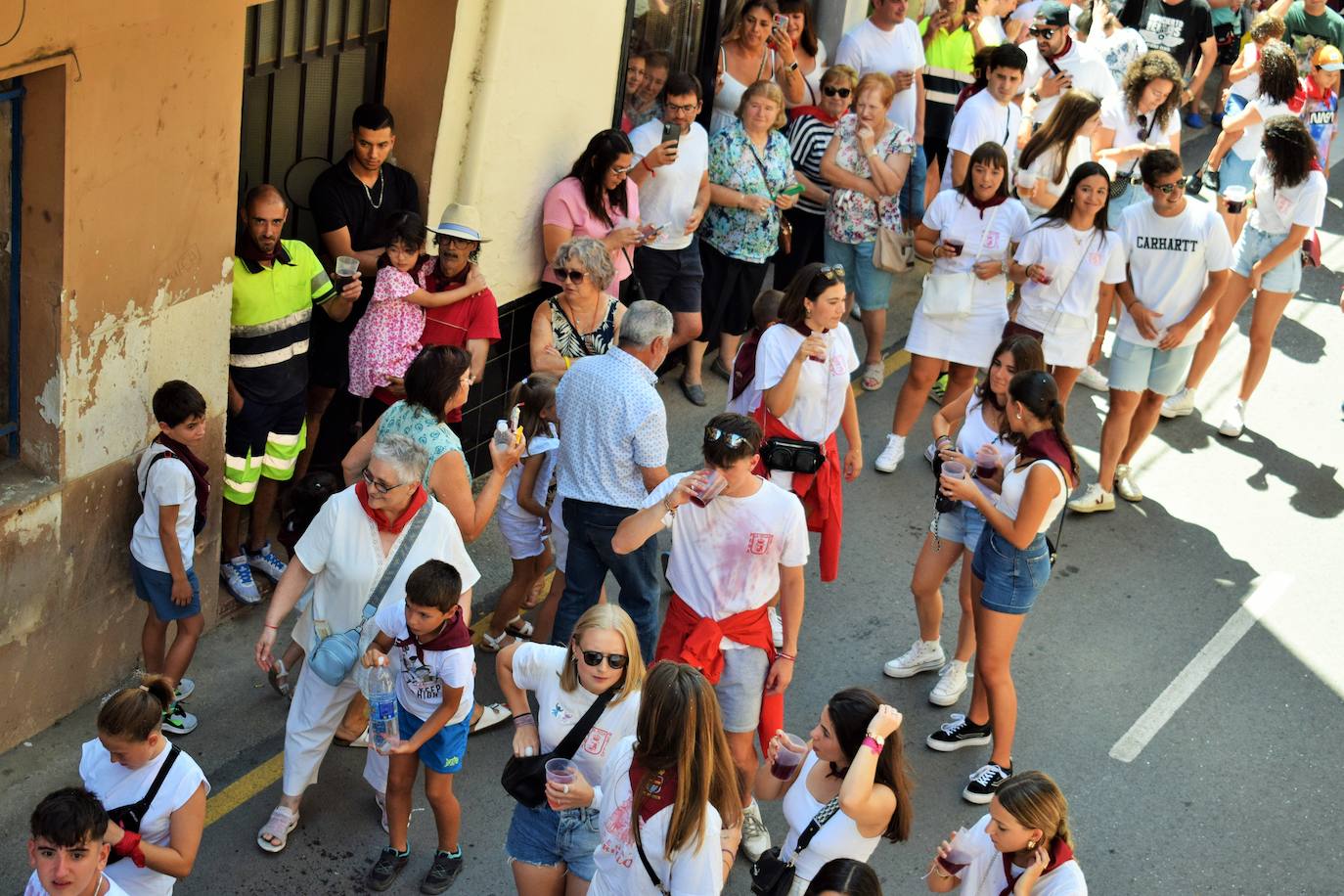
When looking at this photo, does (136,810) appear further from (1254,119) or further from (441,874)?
(1254,119)

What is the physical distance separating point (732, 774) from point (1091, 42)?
8.91 metres

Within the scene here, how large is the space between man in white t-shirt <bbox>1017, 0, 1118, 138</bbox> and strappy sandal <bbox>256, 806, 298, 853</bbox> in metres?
7.14

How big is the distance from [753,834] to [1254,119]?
724 cm

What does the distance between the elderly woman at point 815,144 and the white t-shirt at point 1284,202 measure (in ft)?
8.55

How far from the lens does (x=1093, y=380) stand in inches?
418

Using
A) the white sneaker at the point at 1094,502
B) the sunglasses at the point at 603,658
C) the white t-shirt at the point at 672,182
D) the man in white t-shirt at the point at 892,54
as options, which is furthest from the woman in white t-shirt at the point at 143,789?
the man in white t-shirt at the point at 892,54

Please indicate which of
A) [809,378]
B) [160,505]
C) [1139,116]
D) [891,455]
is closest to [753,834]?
[809,378]

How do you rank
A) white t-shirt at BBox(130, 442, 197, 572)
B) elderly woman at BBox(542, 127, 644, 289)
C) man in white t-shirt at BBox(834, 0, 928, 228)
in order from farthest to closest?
1. man in white t-shirt at BBox(834, 0, 928, 228)
2. elderly woman at BBox(542, 127, 644, 289)
3. white t-shirt at BBox(130, 442, 197, 572)

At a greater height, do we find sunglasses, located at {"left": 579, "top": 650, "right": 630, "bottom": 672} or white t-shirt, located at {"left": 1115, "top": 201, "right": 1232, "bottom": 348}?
white t-shirt, located at {"left": 1115, "top": 201, "right": 1232, "bottom": 348}

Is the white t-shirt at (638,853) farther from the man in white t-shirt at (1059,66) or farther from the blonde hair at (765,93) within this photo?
the man in white t-shirt at (1059,66)

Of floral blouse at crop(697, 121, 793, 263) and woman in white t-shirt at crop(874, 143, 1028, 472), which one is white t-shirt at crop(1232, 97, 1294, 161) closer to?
woman in white t-shirt at crop(874, 143, 1028, 472)

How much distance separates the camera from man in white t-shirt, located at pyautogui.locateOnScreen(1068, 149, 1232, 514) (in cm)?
847

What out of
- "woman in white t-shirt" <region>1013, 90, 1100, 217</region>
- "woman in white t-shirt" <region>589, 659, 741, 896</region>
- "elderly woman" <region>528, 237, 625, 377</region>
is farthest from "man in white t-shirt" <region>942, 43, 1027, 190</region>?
"woman in white t-shirt" <region>589, 659, 741, 896</region>

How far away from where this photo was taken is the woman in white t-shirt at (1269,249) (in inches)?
369
